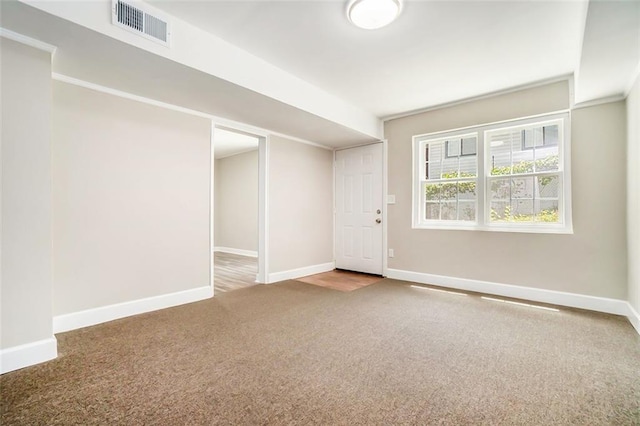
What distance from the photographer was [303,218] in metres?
4.96

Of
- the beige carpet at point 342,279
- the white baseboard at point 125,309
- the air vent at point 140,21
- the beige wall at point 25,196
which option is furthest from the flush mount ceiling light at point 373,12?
the white baseboard at point 125,309

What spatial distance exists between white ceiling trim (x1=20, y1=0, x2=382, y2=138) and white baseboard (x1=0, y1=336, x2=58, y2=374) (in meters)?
2.17

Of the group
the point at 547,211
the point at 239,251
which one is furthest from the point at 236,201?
the point at 547,211

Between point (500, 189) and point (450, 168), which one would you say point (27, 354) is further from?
point (500, 189)

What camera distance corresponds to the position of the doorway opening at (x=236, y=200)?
6.68 m

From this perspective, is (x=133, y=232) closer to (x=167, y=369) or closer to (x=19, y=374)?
(x=19, y=374)

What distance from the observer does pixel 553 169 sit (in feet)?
11.4

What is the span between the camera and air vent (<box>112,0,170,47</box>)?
2.03m

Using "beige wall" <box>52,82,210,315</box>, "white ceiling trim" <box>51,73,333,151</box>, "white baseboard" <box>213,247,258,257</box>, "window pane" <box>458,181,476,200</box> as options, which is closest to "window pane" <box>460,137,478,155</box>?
"window pane" <box>458,181,476,200</box>

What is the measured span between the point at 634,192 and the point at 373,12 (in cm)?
293

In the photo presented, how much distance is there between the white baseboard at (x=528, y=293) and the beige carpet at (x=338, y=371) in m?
0.27

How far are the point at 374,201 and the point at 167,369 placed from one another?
377 cm

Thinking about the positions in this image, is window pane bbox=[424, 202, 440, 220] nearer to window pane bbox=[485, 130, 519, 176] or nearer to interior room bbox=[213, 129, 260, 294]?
window pane bbox=[485, 130, 519, 176]

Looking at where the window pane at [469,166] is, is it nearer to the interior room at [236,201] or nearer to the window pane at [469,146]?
the window pane at [469,146]
